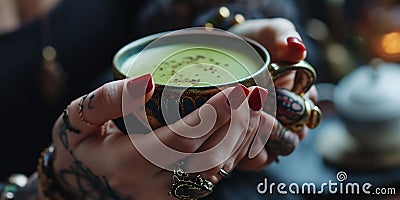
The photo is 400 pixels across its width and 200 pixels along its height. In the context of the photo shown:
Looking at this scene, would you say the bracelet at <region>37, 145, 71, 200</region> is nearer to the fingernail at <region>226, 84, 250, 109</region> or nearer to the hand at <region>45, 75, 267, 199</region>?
the hand at <region>45, 75, 267, 199</region>

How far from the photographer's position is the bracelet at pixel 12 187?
65 cm

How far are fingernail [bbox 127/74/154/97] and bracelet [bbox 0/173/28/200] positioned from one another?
28cm

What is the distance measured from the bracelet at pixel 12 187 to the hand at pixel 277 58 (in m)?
0.25

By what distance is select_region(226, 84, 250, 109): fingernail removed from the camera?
42cm

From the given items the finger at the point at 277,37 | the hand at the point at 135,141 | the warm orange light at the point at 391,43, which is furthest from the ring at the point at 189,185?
the warm orange light at the point at 391,43

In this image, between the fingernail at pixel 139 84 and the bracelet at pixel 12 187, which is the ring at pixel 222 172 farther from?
the bracelet at pixel 12 187

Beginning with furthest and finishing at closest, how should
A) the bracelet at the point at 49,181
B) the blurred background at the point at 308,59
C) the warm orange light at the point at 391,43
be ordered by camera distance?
the warm orange light at the point at 391,43, the blurred background at the point at 308,59, the bracelet at the point at 49,181

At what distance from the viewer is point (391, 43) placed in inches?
32.8

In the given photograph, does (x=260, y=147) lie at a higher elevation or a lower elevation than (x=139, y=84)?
lower

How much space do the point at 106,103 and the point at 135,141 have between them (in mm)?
39

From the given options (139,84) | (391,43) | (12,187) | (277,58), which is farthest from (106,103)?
(391,43)

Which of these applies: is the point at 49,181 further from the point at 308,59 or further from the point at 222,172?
the point at 308,59

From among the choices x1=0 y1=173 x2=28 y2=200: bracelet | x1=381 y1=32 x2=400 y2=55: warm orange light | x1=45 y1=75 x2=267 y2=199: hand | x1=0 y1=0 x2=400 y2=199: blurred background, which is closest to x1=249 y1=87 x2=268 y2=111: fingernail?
x1=45 y1=75 x2=267 y2=199: hand

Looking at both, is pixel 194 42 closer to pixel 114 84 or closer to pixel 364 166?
pixel 114 84
